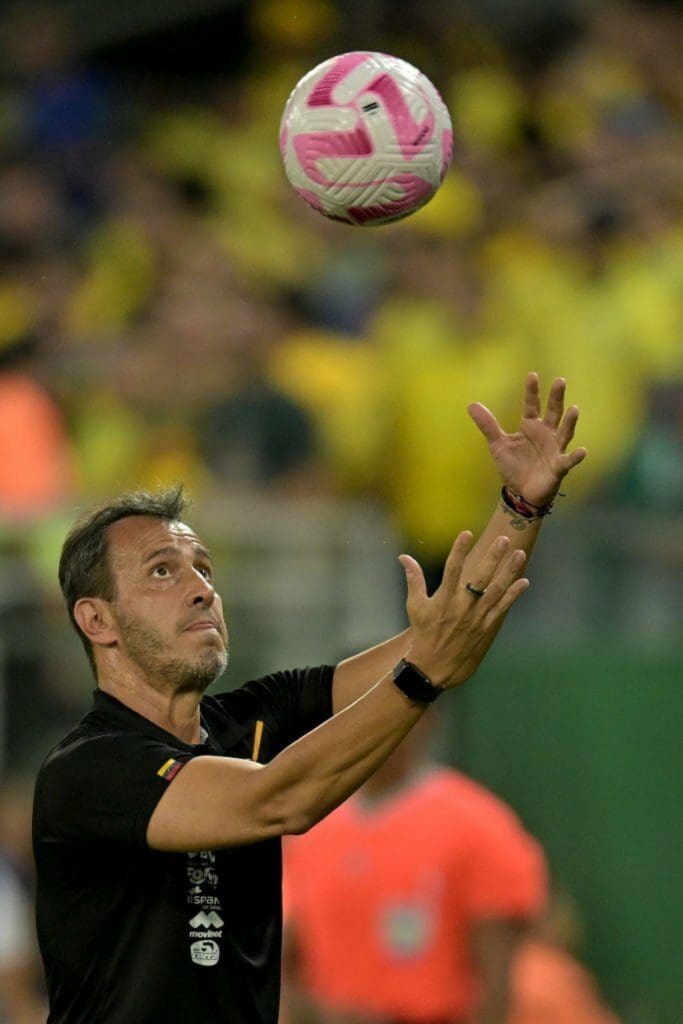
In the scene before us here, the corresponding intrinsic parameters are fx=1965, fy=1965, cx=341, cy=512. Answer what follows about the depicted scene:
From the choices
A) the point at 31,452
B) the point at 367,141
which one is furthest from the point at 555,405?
the point at 31,452

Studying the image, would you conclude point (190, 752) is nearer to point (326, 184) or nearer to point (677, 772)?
point (326, 184)

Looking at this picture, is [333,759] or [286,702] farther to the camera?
[286,702]

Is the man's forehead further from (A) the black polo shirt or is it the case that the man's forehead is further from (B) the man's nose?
(A) the black polo shirt

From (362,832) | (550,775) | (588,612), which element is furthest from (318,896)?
(588,612)

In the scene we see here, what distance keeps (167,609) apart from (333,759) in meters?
0.66

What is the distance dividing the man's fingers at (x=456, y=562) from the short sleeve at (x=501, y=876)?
280 centimetres

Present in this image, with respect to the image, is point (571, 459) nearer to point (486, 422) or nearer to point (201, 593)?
point (486, 422)

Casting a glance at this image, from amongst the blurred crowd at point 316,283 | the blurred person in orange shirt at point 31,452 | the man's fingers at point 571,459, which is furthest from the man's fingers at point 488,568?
the blurred person in orange shirt at point 31,452

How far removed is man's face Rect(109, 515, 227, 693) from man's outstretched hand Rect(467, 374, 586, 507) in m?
0.68

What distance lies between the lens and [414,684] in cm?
364

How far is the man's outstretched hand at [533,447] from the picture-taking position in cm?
426

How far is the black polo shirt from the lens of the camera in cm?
382

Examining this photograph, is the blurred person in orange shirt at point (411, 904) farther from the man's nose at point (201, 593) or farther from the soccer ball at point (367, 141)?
the man's nose at point (201, 593)

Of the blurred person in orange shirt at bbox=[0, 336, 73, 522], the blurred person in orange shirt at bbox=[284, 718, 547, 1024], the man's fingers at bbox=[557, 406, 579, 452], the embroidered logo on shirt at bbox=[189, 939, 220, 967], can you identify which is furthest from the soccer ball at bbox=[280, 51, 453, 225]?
the blurred person in orange shirt at bbox=[0, 336, 73, 522]
